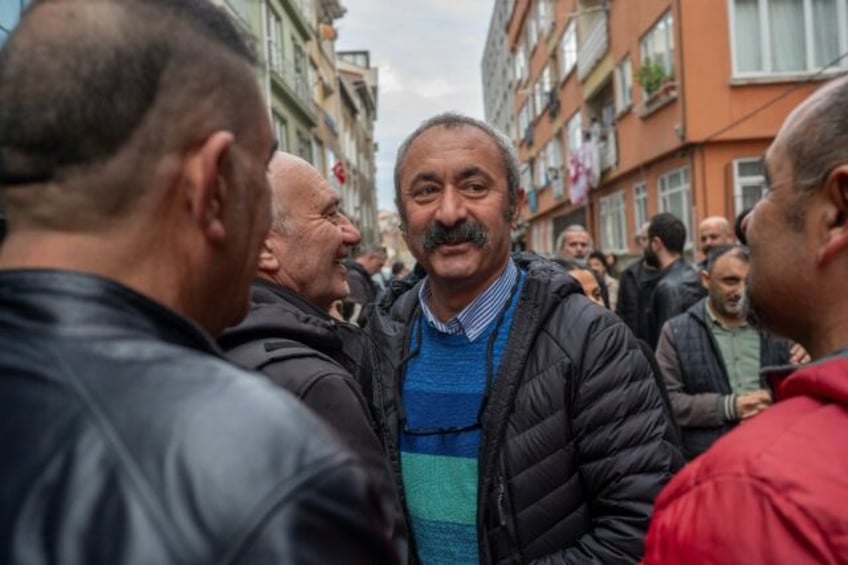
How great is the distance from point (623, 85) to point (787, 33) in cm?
543

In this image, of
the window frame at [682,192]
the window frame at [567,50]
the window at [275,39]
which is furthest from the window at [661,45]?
the window at [275,39]

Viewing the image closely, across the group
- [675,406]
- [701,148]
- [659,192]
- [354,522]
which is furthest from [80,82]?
[659,192]

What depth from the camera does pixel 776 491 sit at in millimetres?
1179

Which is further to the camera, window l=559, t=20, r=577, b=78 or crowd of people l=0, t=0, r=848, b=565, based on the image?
window l=559, t=20, r=577, b=78

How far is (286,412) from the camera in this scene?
3.05 feet

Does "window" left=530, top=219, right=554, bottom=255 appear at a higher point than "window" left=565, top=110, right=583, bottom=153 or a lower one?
lower

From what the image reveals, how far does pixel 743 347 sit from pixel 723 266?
1.45ft

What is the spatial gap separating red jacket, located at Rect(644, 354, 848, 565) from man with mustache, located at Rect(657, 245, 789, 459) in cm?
302

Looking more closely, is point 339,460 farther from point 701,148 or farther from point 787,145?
point 701,148

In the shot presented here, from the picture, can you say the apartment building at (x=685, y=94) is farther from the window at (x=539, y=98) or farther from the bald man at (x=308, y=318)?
the bald man at (x=308, y=318)

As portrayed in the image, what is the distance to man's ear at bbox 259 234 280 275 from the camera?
2.41 m

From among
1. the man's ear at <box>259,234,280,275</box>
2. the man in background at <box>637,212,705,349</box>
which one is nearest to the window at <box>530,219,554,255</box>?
the man in background at <box>637,212,705,349</box>

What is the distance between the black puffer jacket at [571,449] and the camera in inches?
85.4

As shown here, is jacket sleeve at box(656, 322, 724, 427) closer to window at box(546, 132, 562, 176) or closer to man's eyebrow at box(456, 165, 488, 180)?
man's eyebrow at box(456, 165, 488, 180)
